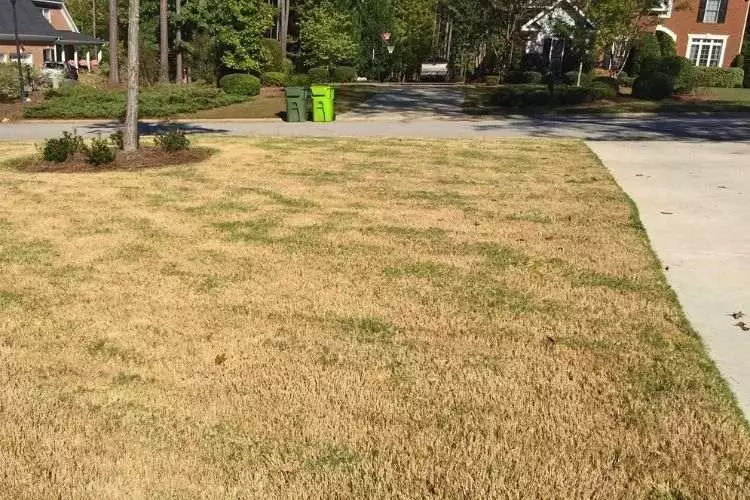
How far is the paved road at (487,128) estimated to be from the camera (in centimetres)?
1608

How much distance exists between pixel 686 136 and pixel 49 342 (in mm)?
15394

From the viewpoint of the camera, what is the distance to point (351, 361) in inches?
149

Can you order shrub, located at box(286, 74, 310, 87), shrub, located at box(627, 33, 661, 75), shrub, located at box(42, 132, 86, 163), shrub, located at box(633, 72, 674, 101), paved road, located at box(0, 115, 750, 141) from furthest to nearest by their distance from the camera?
shrub, located at box(627, 33, 661, 75) → shrub, located at box(286, 74, 310, 87) → shrub, located at box(633, 72, 674, 101) → paved road, located at box(0, 115, 750, 141) → shrub, located at box(42, 132, 86, 163)

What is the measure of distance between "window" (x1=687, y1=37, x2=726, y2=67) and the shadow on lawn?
21509 mm

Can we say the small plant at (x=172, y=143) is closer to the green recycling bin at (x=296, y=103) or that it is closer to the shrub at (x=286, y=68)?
the green recycling bin at (x=296, y=103)

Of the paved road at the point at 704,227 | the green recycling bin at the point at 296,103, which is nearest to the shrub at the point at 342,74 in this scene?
the green recycling bin at the point at 296,103

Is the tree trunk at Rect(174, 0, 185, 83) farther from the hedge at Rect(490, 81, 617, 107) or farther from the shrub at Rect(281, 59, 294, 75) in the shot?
the hedge at Rect(490, 81, 617, 107)

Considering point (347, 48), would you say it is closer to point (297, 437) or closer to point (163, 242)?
point (163, 242)

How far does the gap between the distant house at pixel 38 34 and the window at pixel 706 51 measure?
3976cm

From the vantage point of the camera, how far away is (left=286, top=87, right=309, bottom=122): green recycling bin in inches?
774

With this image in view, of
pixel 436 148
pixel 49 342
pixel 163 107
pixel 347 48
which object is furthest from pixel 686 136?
pixel 347 48

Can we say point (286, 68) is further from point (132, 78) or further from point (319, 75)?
point (132, 78)

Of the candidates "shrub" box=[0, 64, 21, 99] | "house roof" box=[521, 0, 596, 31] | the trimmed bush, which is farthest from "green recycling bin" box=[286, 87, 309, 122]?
"house roof" box=[521, 0, 596, 31]

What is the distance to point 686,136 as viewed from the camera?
15.4 metres
